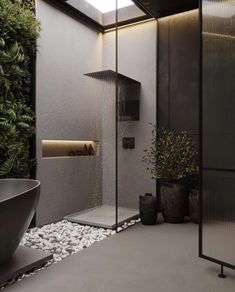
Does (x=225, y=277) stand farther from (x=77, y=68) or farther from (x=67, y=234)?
(x=77, y=68)

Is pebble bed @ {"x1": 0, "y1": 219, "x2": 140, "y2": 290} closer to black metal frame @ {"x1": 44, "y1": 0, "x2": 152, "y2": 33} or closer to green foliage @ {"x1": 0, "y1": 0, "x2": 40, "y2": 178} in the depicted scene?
green foliage @ {"x1": 0, "y1": 0, "x2": 40, "y2": 178}

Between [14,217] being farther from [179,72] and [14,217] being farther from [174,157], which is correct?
[179,72]

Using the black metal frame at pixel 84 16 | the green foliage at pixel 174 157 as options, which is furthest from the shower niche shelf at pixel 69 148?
the black metal frame at pixel 84 16

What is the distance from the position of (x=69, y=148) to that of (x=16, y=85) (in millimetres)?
1416

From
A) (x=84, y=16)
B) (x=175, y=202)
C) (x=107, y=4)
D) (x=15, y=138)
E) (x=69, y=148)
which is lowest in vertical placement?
(x=175, y=202)

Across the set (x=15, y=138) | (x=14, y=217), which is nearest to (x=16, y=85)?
(x=15, y=138)

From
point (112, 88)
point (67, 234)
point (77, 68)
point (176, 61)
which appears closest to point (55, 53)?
point (77, 68)

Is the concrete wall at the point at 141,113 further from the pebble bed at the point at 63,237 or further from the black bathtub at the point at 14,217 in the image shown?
the black bathtub at the point at 14,217

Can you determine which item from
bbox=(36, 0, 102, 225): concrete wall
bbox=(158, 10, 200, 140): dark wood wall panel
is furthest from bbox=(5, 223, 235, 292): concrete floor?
bbox=(158, 10, 200, 140): dark wood wall panel

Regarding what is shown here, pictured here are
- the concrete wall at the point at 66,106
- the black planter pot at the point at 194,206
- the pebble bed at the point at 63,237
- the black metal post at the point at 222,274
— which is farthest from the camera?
the concrete wall at the point at 66,106

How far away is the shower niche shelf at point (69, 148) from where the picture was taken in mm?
4105

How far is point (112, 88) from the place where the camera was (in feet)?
15.5

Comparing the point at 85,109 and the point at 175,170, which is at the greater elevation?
the point at 85,109

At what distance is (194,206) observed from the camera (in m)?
3.83
